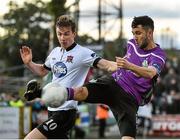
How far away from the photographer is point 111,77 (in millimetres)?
8984

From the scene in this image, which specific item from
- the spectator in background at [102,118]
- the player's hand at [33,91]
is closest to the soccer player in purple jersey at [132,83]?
the player's hand at [33,91]

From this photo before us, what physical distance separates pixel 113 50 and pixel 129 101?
27450 millimetres

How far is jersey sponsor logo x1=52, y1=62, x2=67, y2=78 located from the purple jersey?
0.71m

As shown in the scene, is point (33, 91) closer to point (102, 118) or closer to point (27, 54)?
point (27, 54)

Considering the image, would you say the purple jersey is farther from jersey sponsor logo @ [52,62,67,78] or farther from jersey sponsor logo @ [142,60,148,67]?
jersey sponsor logo @ [52,62,67,78]

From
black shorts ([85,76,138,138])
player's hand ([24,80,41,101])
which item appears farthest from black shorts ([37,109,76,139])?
player's hand ([24,80,41,101])

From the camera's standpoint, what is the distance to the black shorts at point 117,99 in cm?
859

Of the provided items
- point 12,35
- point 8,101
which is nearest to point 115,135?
point 8,101

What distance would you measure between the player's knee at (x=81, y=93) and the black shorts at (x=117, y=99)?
15cm

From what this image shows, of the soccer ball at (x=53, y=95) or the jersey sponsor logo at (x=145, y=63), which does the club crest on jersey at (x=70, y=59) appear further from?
the soccer ball at (x=53, y=95)

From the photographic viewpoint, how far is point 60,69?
8922mm

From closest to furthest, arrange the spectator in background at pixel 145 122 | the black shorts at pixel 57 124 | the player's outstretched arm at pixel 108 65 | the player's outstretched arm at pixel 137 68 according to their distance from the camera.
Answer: the player's outstretched arm at pixel 137 68 → the player's outstretched arm at pixel 108 65 → the black shorts at pixel 57 124 → the spectator in background at pixel 145 122

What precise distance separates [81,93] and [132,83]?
861mm

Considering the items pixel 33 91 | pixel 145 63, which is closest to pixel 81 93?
pixel 33 91
